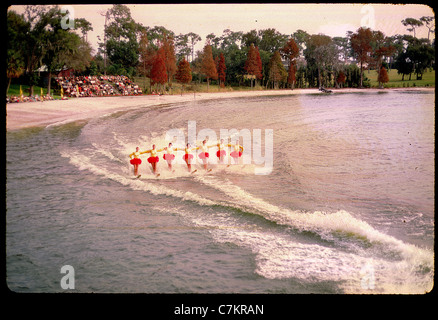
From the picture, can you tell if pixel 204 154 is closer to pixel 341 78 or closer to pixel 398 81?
pixel 398 81

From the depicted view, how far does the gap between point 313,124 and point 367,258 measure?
38908 millimetres

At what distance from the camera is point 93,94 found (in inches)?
2157

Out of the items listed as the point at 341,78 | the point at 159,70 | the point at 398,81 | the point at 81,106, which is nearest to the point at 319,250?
the point at 81,106

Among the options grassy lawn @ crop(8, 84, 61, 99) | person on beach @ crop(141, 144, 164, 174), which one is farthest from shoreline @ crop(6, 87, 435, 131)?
person on beach @ crop(141, 144, 164, 174)

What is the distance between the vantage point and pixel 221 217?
57.1ft

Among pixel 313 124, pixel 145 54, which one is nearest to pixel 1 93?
pixel 313 124

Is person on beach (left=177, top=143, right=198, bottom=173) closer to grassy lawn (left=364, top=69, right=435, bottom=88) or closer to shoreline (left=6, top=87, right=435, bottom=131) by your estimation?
shoreline (left=6, top=87, right=435, bottom=131)

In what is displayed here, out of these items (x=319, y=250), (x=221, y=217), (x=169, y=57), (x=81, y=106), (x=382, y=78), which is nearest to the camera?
(x=319, y=250)

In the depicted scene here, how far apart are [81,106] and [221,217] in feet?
119

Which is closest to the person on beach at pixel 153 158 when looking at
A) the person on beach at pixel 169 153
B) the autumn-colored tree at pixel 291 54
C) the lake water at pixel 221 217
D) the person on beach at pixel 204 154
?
the person on beach at pixel 169 153

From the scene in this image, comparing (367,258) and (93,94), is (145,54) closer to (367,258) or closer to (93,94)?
(93,94)

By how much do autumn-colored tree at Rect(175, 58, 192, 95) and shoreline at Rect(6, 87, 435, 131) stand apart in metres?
2.49

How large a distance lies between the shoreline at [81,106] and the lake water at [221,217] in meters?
2.96

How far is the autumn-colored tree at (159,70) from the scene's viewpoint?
5688 cm
